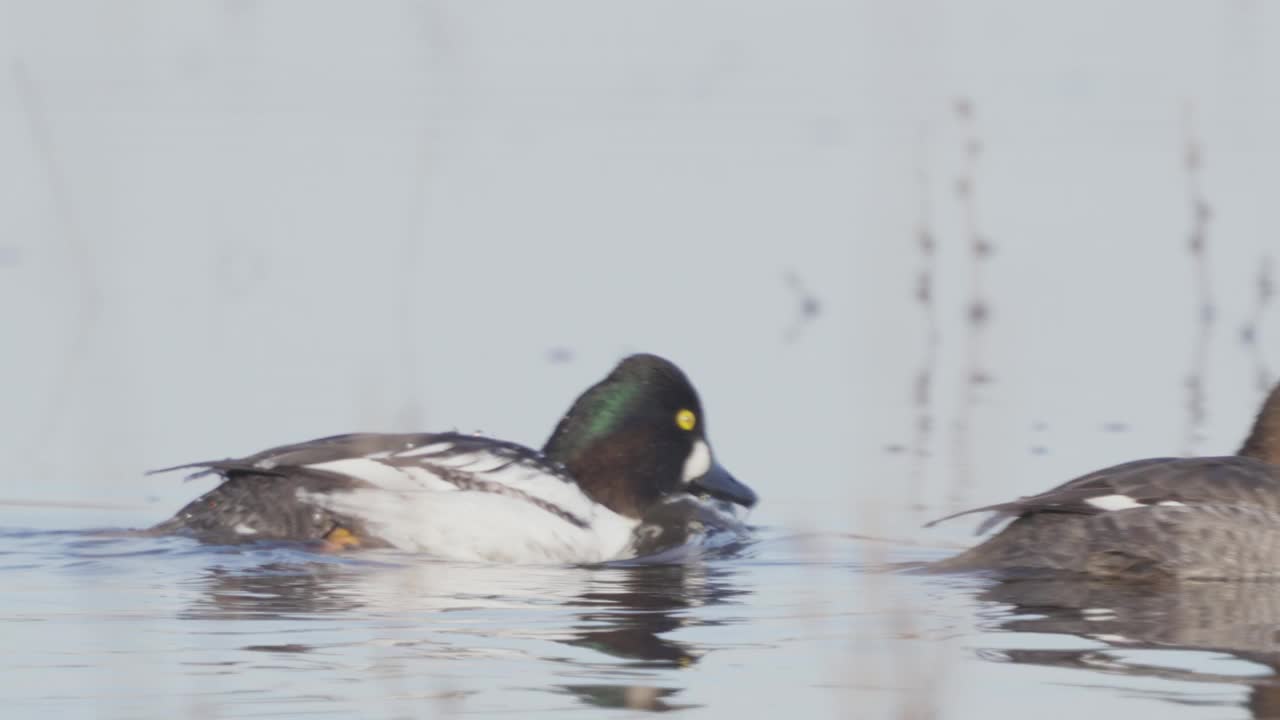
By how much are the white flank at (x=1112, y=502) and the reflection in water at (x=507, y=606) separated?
1307 mm

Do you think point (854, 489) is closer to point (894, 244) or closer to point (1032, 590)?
point (1032, 590)

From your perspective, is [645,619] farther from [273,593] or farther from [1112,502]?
[1112,502]

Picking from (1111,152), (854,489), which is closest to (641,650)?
(854,489)

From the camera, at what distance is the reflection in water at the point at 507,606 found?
671 cm

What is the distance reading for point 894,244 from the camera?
6547mm

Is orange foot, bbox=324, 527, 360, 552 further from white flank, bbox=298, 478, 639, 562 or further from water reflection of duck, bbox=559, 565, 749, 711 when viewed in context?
water reflection of duck, bbox=559, 565, 749, 711

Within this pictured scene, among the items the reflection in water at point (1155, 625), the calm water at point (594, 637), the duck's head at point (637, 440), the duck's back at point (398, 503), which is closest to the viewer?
the calm water at point (594, 637)

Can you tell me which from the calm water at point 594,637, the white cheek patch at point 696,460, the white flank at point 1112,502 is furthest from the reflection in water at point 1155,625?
the white cheek patch at point 696,460

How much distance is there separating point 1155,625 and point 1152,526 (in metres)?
1.39

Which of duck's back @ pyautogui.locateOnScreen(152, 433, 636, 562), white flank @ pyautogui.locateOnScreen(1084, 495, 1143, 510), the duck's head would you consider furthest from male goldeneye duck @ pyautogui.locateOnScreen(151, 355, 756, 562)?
white flank @ pyautogui.locateOnScreen(1084, 495, 1143, 510)

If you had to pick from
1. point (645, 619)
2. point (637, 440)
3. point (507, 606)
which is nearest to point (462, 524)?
point (637, 440)

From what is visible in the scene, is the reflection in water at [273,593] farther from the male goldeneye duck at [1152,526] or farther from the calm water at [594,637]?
the male goldeneye duck at [1152,526]

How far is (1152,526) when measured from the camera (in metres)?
8.95

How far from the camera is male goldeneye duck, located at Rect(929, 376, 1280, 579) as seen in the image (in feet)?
29.2
